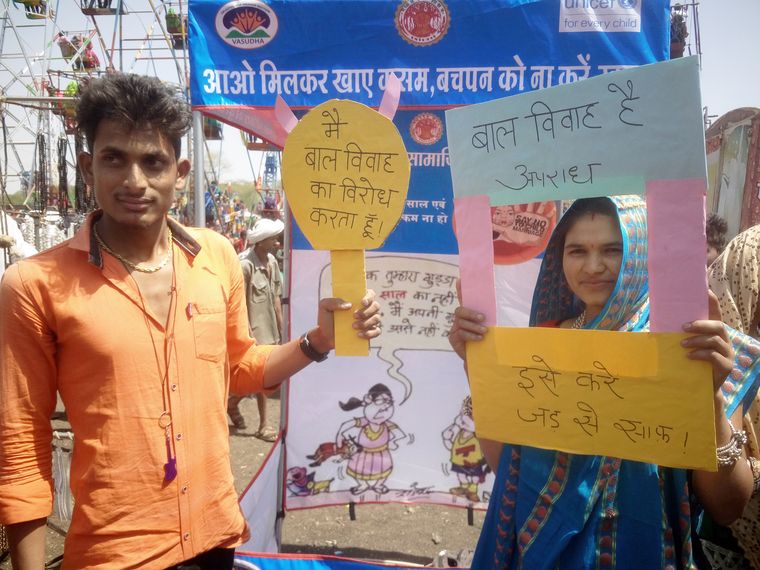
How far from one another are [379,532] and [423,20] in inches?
117

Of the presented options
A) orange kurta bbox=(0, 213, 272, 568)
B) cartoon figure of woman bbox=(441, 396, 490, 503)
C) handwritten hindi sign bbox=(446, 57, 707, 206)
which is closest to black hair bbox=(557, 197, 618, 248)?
handwritten hindi sign bbox=(446, 57, 707, 206)

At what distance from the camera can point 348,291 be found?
130 cm

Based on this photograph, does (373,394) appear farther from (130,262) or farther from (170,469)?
(130,262)

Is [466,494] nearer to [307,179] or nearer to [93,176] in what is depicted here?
[307,179]

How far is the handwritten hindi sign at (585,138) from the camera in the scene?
922 mm

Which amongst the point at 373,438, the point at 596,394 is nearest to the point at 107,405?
the point at 596,394

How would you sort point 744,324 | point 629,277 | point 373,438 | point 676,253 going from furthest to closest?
point 373,438 → point 744,324 → point 629,277 → point 676,253

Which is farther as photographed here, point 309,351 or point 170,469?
point 309,351

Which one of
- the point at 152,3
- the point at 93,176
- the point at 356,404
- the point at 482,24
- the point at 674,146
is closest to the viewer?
the point at 674,146

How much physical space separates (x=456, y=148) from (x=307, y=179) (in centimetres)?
42

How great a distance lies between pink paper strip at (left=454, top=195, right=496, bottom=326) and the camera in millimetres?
1125

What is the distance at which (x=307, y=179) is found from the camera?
132 cm

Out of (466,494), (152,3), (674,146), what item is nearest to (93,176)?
(674,146)

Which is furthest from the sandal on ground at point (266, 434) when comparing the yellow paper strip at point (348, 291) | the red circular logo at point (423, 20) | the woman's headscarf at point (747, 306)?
the woman's headscarf at point (747, 306)
